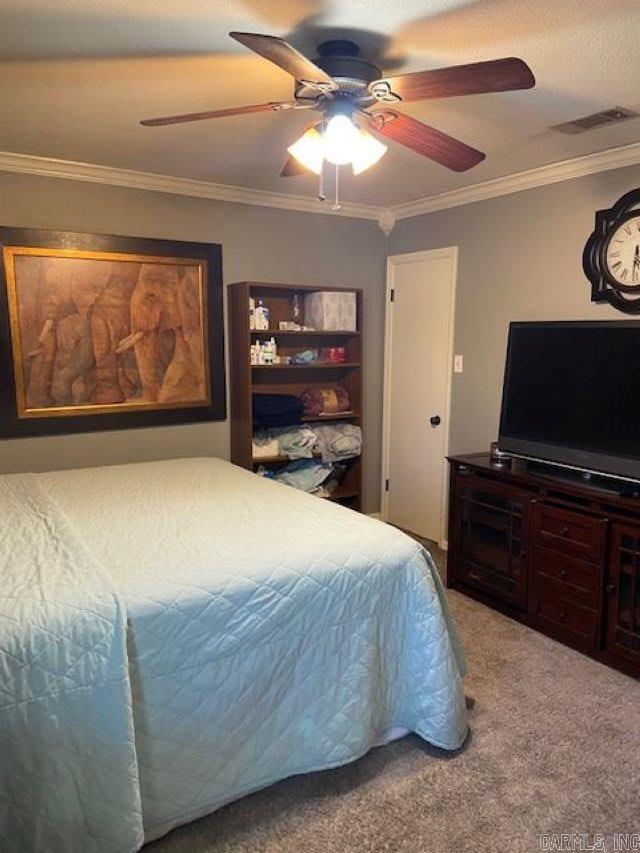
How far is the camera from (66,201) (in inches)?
128

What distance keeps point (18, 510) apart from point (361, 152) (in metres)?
1.92

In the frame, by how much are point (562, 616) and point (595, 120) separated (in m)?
2.26

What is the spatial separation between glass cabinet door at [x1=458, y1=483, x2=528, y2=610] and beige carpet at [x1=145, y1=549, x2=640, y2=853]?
2.25ft

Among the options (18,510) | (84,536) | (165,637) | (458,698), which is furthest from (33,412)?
(458,698)

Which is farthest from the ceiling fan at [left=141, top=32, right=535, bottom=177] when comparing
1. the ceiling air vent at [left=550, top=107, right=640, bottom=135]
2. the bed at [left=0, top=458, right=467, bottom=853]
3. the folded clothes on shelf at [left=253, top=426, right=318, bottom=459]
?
the folded clothes on shelf at [left=253, top=426, right=318, bottom=459]

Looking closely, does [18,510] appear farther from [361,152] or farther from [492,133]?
[492,133]

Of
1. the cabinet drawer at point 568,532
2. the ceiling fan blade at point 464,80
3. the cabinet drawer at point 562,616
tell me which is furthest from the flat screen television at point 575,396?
the ceiling fan blade at point 464,80

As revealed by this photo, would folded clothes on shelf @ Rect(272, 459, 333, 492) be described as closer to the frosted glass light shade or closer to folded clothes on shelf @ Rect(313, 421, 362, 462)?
folded clothes on shelf @ Rect(313, 421, 362, 462)

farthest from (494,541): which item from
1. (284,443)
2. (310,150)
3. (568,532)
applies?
(310,150)

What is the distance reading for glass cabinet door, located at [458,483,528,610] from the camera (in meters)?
3.06

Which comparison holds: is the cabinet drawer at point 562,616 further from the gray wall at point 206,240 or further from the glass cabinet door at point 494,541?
the gray wall at point 206,240

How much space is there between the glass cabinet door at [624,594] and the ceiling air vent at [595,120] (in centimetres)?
174

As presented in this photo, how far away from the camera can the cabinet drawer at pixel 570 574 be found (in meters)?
2.69

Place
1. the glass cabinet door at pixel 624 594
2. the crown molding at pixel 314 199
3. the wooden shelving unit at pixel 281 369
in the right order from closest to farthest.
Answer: the glass cabinet door at pixel 624 594
the crown molding at pixel 314 199
the wooden shelving unit at pixel 281 369
